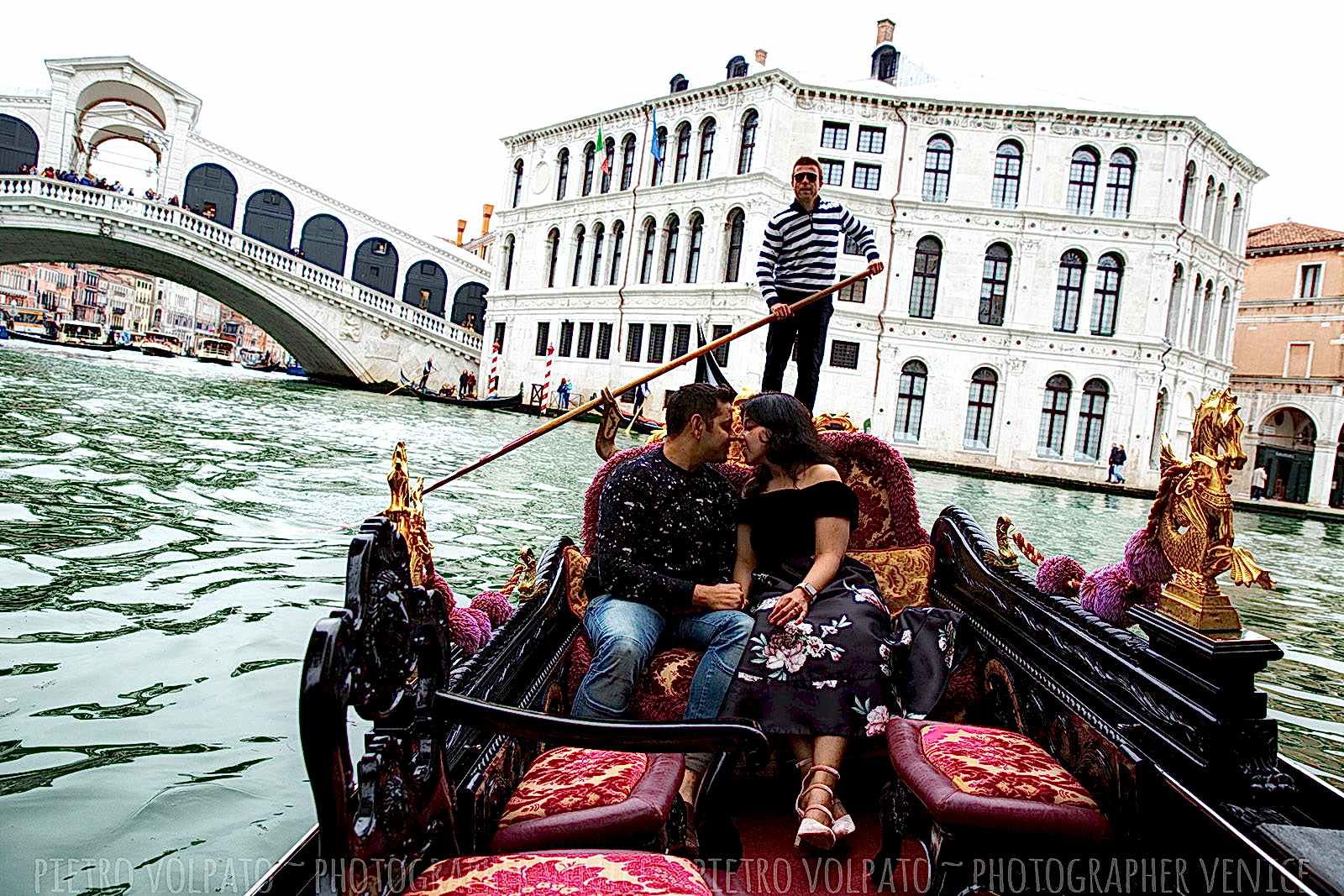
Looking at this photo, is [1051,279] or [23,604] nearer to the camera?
[23,604]

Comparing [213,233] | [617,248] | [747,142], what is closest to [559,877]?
[747,142]

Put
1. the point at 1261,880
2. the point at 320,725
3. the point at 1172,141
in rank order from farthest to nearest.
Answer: the point at 1172,141
the point at 1261,880
the point at 320,725

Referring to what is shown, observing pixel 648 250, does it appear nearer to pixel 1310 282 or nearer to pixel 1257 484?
pixel 1257 484

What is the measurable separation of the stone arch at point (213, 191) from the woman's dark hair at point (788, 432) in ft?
70.0

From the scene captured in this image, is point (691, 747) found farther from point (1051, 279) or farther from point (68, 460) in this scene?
point (1051, 279)

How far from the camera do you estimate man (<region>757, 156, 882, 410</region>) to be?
9.97 feet

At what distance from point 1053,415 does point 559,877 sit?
1743cm

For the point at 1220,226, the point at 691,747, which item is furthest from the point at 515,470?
the point at 1220,226

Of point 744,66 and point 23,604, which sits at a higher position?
point 744,66

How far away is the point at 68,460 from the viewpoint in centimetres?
509

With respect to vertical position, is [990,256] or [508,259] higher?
[990,256]

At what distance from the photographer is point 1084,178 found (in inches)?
659

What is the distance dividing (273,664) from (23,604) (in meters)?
0.82

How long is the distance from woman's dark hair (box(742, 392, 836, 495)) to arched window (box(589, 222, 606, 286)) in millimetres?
18905
